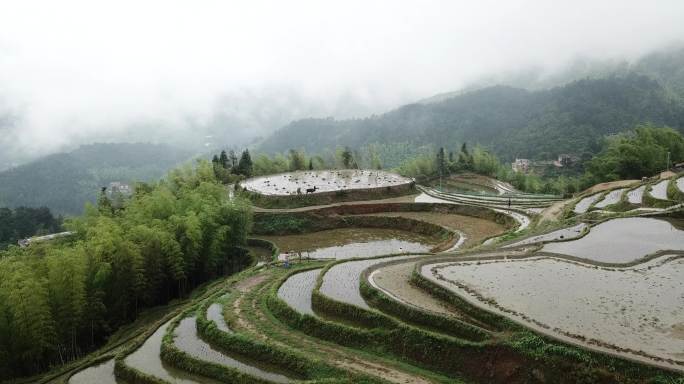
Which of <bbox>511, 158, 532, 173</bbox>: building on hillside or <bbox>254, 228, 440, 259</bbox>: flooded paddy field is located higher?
<bbox>511, 158, 532, 173</bbox>: building on hillside

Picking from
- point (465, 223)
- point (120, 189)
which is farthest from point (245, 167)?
point (120, 189)

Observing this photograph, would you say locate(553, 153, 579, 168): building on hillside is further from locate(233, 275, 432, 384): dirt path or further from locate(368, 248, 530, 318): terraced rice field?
locate(233, 275, 432, 384): dirt path

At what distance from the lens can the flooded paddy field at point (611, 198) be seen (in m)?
34.3

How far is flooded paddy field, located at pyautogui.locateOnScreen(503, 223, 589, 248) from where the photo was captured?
2456 centimetres

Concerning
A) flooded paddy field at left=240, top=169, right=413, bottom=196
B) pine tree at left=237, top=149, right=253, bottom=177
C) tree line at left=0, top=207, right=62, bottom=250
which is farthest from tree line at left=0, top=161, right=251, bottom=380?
tree line at left=0, top=207, right=62, bottom=250

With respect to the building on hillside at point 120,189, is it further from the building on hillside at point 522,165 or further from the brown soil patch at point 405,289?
the building on hillside at point 522,165

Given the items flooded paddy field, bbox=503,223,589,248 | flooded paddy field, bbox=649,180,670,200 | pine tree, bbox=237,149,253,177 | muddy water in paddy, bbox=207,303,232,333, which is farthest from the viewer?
pine tree, bbox=237,149,253,177

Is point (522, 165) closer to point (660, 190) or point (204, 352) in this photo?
point (660, 190)

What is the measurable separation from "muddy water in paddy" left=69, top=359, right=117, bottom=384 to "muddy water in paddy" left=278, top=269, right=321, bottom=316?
6.83m

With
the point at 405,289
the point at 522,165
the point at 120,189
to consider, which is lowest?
the point at 405,289

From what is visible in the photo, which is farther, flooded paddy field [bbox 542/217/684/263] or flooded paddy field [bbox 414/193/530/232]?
flooded paddy field [bbox 414/193/530/232]

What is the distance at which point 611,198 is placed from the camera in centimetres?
3675

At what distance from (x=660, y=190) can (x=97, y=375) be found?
38.8 metres

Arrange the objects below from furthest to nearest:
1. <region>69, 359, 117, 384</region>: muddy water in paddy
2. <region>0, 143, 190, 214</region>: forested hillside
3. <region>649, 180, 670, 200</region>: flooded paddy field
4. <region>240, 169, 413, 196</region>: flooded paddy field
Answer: <region>0, 143, 190, 214</region>: forested hillside → <region>240, 169, 413, 196</region>: flooded paddy field → <region>649, 180, 670, 200</region>: flooded paddy field → <region>69, 359, 117, 384</region>: muddy water in paddy
